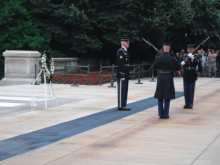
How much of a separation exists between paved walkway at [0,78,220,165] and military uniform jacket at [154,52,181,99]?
61cm

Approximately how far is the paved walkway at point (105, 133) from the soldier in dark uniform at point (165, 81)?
1.18 feet

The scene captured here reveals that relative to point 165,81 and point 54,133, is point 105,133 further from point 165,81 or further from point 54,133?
point 165,81

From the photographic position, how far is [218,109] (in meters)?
15.2

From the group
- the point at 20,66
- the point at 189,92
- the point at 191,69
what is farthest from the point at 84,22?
the point at 189,92

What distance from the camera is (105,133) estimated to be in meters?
10.8

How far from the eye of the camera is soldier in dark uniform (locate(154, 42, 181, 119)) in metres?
13.1

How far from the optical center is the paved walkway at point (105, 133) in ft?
27.5

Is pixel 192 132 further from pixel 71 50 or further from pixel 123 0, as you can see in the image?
pixel 71 50

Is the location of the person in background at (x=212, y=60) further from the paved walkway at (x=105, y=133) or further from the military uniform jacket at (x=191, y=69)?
the military uniform jacket at (x=191, y=69)

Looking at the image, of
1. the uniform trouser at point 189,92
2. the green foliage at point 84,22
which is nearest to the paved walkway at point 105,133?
the uniform trouser at point 189,92

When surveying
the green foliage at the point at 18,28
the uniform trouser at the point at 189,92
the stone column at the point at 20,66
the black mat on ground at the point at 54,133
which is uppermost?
the green foliage at the point at 18,28

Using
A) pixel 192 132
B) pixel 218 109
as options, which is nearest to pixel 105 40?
pixel 218 109

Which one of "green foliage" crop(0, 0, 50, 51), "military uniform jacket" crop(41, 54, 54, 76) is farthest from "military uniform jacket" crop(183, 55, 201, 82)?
"green foliage" crop(0, 0, 50, 51)

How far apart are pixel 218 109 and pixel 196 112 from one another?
1036 mm
